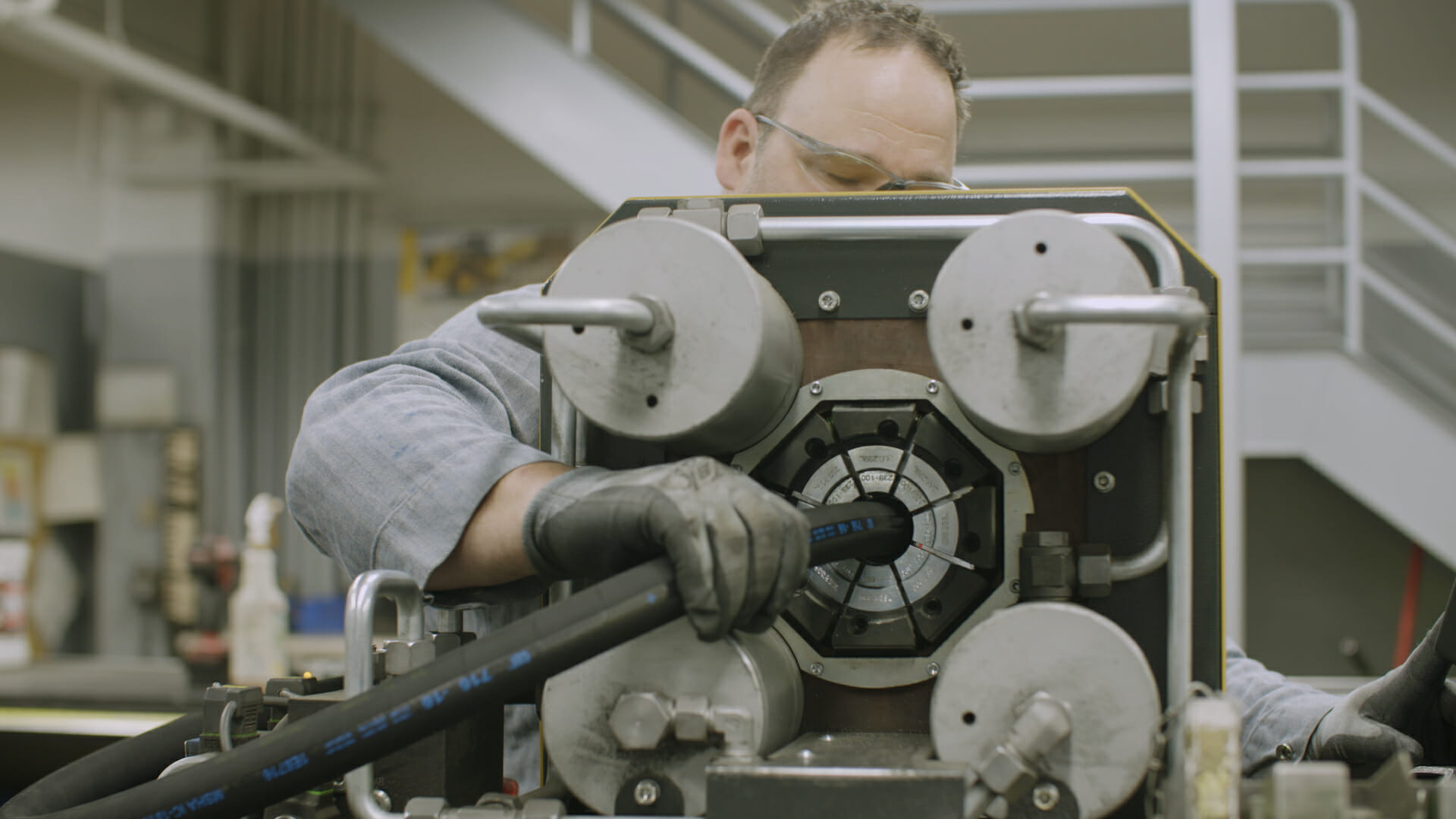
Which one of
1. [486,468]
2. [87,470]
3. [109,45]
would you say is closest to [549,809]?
[486,468]

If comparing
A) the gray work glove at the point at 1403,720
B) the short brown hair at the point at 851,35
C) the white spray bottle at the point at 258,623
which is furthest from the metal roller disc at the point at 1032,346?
the white spray bottle at the point at 258,623

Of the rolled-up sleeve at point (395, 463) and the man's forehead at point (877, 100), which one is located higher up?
the man's forehead at point (877, 100)

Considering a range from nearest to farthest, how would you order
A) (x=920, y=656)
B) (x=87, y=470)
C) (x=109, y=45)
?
1. (x=920, y=656)
2. (x=109, y=45)
3. (x=87, y=470)

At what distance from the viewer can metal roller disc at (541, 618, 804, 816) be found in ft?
1.90

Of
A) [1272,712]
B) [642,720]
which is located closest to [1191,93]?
[1272,712]

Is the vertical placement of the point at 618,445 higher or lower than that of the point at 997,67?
lower

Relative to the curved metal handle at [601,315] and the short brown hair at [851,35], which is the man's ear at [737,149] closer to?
the short brown hair at [851,35]

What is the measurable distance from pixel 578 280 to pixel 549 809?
31 cm

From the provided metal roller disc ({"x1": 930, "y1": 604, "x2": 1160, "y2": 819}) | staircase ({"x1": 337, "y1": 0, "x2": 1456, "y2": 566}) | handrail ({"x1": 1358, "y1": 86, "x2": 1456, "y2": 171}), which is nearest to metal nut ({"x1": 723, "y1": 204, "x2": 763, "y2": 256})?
metal roller disc ({"x1": 930, "y1": 604, "x2": 1160, "y2": 819})

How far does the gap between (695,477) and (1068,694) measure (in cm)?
24

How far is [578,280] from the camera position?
1.98 feet

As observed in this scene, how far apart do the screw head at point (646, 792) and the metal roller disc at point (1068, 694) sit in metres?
0.17

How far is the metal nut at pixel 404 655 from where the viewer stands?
62cm

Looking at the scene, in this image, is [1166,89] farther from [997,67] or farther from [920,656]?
[920,656]
